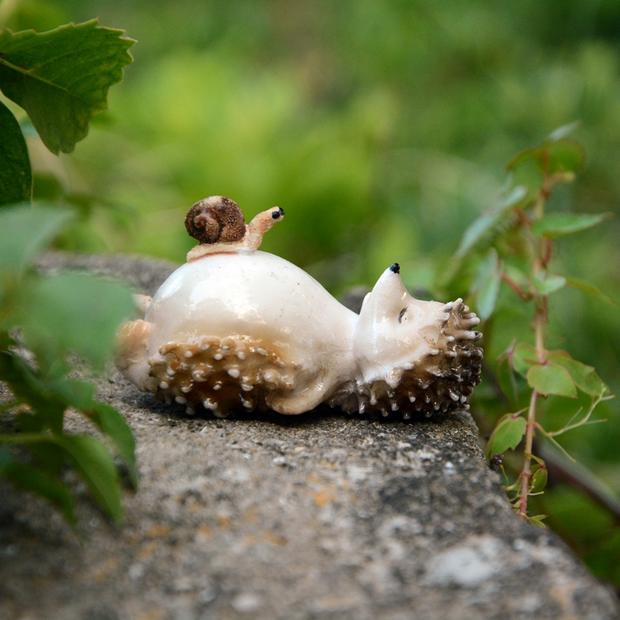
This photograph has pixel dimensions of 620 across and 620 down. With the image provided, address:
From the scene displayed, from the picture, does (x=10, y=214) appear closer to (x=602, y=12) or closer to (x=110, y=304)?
(x=110, y=304)

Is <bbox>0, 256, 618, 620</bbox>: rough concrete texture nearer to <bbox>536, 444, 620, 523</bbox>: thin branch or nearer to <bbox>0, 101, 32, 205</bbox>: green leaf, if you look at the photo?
<bbox>0, 101, 32, 205</bbox>: green leaf

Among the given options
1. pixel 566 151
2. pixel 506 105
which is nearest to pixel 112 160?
pixel 506 105

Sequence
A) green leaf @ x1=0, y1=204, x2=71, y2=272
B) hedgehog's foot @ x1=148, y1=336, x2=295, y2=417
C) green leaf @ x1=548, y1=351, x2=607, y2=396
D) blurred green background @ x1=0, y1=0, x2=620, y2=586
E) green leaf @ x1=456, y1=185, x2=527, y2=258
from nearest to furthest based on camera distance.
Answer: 1. green leaf @ x1=0, y1=204, x2=71, y2=272
2. hedgehog's foot @ x1=148, y1=336, x2=295, y2=417
3. green leaf @ x1=548, y1=351, x2=607, y2=396
4. green leaf @ x1=456, y1=185, x2=527, y2=258
5. blurred green background @ x1=0, y1=0, x2=620, y2=586

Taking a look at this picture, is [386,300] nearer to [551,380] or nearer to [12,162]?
[551,380]

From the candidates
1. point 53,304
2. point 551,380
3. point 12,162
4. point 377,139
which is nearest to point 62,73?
Answer: point 12,162

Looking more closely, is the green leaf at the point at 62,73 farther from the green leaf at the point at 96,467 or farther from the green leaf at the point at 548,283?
the green leaf at the point at 548,283

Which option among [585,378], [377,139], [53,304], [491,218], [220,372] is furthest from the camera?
[377,139]

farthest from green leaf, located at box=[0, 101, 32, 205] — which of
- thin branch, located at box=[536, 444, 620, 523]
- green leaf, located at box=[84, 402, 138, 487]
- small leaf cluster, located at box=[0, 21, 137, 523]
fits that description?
thin branch, located at box=[536, 444, 620, 523]
